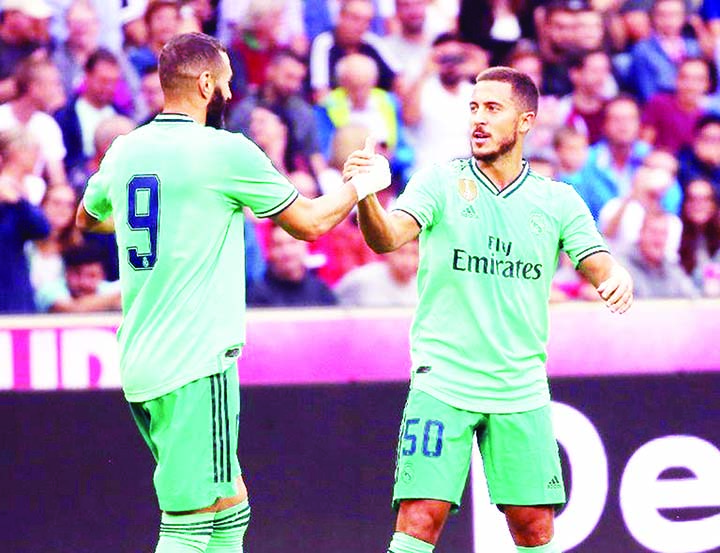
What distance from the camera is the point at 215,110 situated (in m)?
4.47

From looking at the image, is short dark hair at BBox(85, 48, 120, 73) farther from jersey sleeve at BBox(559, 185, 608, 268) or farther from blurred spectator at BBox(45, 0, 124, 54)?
jersey sleeve at BBox(559, 185, 608, 268)

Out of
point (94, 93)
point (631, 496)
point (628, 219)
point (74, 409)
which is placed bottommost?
point (631, 496)

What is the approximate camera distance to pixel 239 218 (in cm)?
440

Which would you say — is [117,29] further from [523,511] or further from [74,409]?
[523,511]

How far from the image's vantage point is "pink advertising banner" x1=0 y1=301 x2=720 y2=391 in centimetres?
605

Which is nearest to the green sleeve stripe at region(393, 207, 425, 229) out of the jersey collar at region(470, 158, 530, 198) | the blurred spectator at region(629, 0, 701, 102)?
the jersey collar at region(470, 158, 530, 198)

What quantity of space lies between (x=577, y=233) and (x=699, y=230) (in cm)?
282

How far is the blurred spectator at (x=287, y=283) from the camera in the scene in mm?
6691

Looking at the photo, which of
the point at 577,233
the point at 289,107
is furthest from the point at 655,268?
the point at 577,233

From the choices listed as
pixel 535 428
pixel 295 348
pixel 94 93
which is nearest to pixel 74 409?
pixel 295 348

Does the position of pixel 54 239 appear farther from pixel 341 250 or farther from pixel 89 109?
pixel 341 250

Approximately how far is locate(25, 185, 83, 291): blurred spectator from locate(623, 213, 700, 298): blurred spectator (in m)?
2.85

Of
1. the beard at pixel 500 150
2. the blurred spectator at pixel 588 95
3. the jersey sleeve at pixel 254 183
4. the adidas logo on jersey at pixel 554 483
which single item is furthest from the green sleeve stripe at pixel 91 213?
the blurred spectator at pixel 588 95

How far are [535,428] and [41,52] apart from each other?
3.62 metres
